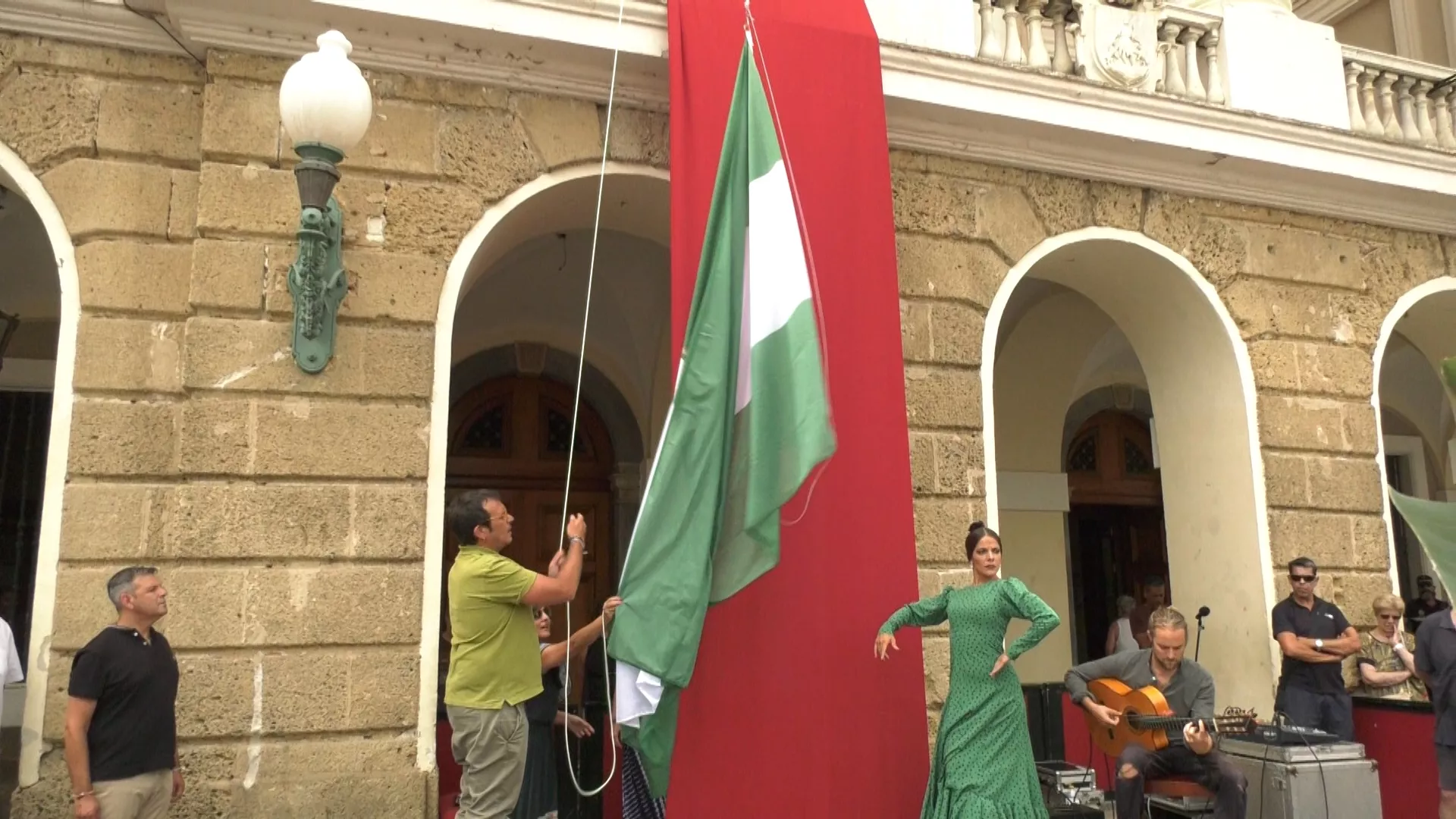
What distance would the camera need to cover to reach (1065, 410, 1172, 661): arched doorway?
11.6 meters

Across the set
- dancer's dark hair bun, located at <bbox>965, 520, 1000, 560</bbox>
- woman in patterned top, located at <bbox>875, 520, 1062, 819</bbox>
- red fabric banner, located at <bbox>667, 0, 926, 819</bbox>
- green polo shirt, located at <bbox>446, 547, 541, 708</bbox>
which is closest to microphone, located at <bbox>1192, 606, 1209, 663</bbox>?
red fabric banner, located at <bbox>667, 0, 926, 819</bbox>

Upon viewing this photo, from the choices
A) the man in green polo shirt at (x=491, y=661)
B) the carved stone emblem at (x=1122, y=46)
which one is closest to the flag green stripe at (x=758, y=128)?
the man in green polo shirt at (x=491, y=661)

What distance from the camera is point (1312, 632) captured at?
21.9 ft

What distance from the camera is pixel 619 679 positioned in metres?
4.59

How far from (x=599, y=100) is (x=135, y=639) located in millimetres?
3617

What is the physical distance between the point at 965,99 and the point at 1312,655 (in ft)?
13.0

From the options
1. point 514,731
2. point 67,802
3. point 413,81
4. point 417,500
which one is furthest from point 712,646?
point 413,81

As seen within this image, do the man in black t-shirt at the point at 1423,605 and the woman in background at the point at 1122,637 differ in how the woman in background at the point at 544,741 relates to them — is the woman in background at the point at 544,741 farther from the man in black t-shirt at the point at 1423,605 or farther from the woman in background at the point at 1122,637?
the man in black t-shirt at the point at 1423,605

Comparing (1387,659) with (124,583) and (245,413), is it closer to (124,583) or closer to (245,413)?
(245,413)

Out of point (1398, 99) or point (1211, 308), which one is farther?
point (1398, 99)

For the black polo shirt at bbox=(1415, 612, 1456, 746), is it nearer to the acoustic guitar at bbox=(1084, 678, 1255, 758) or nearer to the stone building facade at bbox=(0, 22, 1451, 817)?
the acoustic guitar at bbox=(1084, 678, 1255, 758)

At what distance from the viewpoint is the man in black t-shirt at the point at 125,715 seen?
4043mm

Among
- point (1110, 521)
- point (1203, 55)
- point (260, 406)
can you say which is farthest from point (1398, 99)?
point (260, 406)

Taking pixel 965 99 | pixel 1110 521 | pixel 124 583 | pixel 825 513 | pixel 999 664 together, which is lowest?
pixel 999 664
